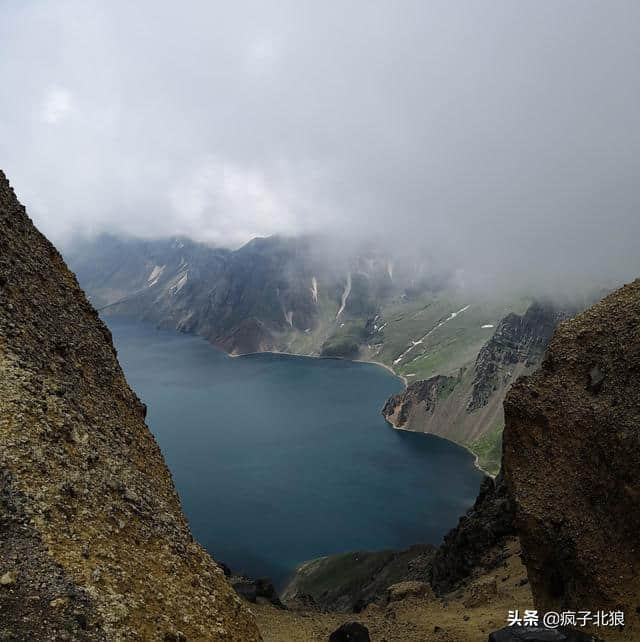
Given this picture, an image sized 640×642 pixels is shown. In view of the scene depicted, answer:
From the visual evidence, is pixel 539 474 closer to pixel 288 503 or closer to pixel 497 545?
pixel 497 545

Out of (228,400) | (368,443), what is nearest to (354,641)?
(368,443)

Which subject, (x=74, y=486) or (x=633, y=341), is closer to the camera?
(x=74, y=486)

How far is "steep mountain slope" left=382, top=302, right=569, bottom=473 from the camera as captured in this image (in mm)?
171875

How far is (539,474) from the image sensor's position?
74.7 ft

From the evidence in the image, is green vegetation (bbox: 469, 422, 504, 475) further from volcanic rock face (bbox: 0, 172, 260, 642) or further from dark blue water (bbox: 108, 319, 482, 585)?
volcanic rock face (bbox: 0, 172, 260, 642)

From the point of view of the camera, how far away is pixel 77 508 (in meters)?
11.6

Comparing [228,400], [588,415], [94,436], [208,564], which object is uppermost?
[228,400]

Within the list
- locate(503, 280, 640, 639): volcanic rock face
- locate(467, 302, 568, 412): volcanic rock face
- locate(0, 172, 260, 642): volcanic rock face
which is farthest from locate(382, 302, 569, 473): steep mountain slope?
locate(0, 172, 260, 642): volcanic rock face

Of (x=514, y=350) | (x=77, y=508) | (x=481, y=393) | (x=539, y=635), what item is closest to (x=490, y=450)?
(x=481, y=393)

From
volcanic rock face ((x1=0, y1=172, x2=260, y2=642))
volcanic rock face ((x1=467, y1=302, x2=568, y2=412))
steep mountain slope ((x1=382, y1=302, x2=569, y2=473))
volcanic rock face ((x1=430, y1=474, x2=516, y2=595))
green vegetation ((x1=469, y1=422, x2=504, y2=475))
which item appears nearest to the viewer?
volcanic rock face ((x1=0, y1=172, x2=260, y2=642))

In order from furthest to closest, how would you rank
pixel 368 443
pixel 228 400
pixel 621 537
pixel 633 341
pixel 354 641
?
pixel 228 400
pixel 368 443
pixel 354 641
pixel 633 341
pixel 621 537

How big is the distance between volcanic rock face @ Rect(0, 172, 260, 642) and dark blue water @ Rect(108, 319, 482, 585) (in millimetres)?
69537

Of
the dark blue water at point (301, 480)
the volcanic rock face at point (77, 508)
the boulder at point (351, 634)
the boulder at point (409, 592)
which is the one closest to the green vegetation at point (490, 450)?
the dark blue water at point (301, 480)

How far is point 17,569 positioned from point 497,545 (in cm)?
4555
